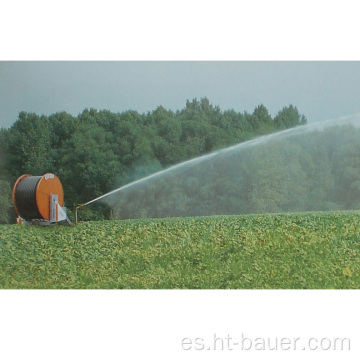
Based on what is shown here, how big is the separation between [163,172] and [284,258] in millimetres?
1909

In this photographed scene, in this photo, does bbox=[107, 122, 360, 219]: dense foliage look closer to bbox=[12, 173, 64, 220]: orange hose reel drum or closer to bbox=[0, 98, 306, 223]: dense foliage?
bbox=[0, 98, 306, 223]: dense foliage

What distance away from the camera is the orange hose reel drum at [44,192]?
7.84 meters

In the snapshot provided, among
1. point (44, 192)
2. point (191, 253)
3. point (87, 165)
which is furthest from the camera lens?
point (87, 165)

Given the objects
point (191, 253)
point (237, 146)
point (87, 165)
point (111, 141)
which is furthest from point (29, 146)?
point (237, 146)

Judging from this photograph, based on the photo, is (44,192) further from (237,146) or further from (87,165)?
(237,146)

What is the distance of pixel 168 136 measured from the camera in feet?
27.0

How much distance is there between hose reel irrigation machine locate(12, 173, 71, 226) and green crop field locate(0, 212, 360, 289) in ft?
0.42

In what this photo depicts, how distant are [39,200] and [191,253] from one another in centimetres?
205

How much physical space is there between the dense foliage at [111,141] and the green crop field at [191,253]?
0.47 meters

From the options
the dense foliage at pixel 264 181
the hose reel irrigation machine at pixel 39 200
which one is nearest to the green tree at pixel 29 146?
the hose reel irrigation machine at pixel 39 200

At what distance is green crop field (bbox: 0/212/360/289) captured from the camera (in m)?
7.60

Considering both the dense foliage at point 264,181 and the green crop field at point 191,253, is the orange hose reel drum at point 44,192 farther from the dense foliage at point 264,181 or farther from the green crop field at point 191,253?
the dense foliage at point 264,181

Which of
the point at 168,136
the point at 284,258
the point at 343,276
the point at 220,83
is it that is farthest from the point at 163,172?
the point at 343,276

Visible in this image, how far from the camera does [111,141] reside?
8195mm
